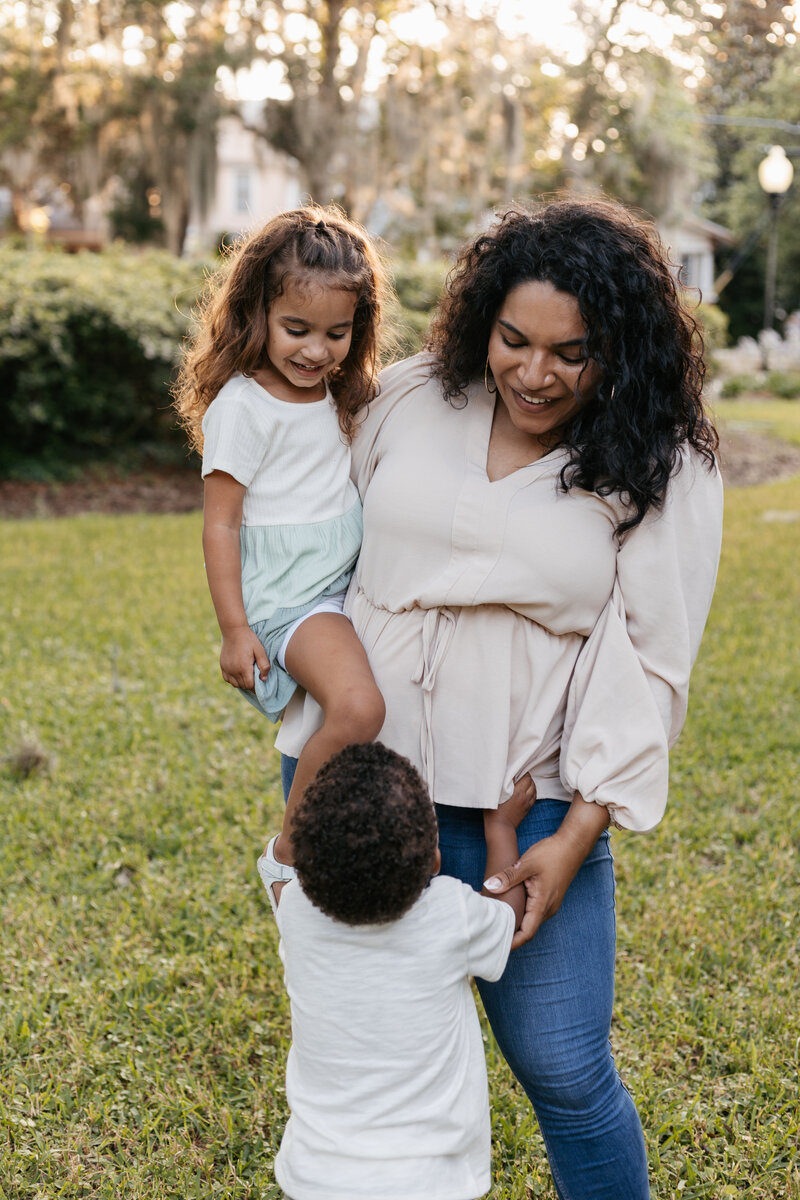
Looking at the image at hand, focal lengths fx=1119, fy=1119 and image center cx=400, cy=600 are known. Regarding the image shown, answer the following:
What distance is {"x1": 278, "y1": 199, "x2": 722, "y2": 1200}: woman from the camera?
5.87ft

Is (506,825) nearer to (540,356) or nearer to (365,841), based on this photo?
(365,841)

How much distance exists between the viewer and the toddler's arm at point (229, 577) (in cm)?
204

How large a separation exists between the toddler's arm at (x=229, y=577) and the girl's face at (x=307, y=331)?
0.78 feet

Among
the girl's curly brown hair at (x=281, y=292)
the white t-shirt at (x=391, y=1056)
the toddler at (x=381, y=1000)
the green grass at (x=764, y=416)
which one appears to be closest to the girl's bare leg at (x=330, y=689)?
the toddler at (x=381, y=1000)

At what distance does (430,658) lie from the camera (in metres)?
1.88

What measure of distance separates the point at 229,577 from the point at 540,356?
692 millimetres

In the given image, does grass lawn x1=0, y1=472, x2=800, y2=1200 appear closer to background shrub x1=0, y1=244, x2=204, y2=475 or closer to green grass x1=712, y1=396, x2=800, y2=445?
background shrub x1=0, y1=244, x2=204, y2=475

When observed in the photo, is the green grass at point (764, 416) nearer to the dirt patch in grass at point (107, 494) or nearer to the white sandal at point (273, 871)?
the dirt patch in grass at point (107, 494)

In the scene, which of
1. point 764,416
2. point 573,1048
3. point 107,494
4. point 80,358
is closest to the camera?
point 573,1048

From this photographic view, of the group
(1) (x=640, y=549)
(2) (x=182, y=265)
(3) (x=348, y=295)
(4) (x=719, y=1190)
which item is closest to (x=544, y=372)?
(1) (x=640, y=549)

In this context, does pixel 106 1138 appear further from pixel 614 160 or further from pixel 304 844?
pixel 614 160

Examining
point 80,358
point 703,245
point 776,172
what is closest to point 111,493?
point 80,358

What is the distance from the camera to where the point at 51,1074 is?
9.04ft

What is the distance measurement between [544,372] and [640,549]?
1.08 feet
